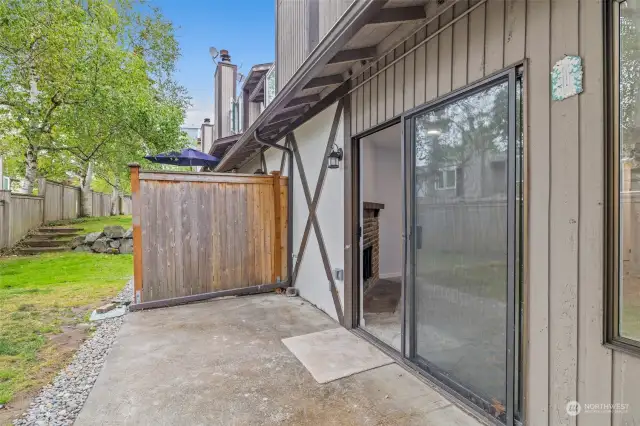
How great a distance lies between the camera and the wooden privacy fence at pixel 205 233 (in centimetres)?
458

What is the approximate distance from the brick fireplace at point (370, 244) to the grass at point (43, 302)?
12.5 feet

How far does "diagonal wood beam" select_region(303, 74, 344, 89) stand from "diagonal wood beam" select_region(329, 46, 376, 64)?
52 centimetres

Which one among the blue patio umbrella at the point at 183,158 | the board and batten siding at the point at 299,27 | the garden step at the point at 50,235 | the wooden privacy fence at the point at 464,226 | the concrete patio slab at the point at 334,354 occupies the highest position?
the board and batten siding at the point at 299,27

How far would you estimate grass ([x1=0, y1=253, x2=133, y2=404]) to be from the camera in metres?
2.80

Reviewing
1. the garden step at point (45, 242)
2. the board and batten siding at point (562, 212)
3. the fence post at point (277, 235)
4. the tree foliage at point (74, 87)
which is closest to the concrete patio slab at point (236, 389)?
the board and batten siding at point (562, 212)

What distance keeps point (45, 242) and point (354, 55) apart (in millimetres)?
10465

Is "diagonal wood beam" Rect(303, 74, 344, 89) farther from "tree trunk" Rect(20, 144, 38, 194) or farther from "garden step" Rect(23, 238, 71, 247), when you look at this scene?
"tree trunk" Rect(20, 144, 38, 194)

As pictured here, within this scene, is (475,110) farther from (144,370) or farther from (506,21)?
(144,370)

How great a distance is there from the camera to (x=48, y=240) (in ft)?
31.0

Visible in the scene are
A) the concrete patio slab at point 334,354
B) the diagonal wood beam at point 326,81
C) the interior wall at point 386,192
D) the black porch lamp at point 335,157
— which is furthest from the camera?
the interior wall at point 386,192

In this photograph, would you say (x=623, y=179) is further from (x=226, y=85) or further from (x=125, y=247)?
(x=226, y=85)

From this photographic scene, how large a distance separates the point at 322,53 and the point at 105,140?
378 inches

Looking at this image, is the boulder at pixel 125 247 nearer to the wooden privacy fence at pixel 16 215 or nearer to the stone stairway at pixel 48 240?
the stone stairway at pixel 48 240

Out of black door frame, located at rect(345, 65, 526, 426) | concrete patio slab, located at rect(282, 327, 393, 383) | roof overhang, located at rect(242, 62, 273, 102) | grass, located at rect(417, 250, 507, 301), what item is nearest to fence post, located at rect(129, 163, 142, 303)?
concrete patio slab, located at rect(282, 327, 393, 383)
